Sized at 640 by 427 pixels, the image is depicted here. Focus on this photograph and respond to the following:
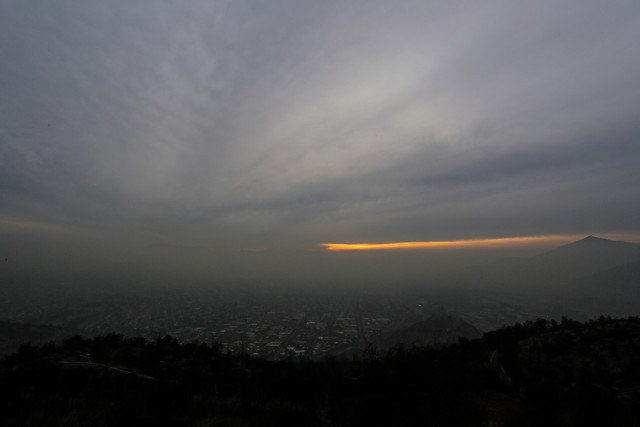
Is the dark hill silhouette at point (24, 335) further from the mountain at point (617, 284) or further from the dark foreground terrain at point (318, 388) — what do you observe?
the mountain at point (617, 284)

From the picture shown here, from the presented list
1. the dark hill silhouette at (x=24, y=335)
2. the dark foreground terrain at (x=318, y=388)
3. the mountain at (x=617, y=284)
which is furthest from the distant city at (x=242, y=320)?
the mountain at (x=617, y=284)

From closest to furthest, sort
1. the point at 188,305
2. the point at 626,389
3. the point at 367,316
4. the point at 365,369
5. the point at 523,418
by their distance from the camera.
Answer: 1. the point at 523,418
2. the point at 626,389
3. the point at 365,369
4. the point at 367,316
5. the point at 188,305

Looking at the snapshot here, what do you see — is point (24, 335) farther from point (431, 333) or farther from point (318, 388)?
point (431, 333)

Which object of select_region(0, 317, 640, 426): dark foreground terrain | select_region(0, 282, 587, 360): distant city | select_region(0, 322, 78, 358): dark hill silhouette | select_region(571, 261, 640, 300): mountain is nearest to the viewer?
select_region(0, 317, 640, 426): dark foreground terrain

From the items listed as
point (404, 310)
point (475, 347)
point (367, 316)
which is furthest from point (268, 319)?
point (475, 347)

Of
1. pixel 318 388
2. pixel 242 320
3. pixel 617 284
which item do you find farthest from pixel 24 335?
pixel 617 284

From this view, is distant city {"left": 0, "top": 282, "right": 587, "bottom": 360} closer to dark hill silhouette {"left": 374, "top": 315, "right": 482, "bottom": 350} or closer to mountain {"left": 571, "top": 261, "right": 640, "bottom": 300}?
dark hill silhouette {"left": 374, "top": 315, "right": 482, "bottom": 350}

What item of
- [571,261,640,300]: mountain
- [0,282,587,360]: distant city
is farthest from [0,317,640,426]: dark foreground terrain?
[571,261,640,300]: mountain

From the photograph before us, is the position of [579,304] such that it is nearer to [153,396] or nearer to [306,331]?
[306,331]
